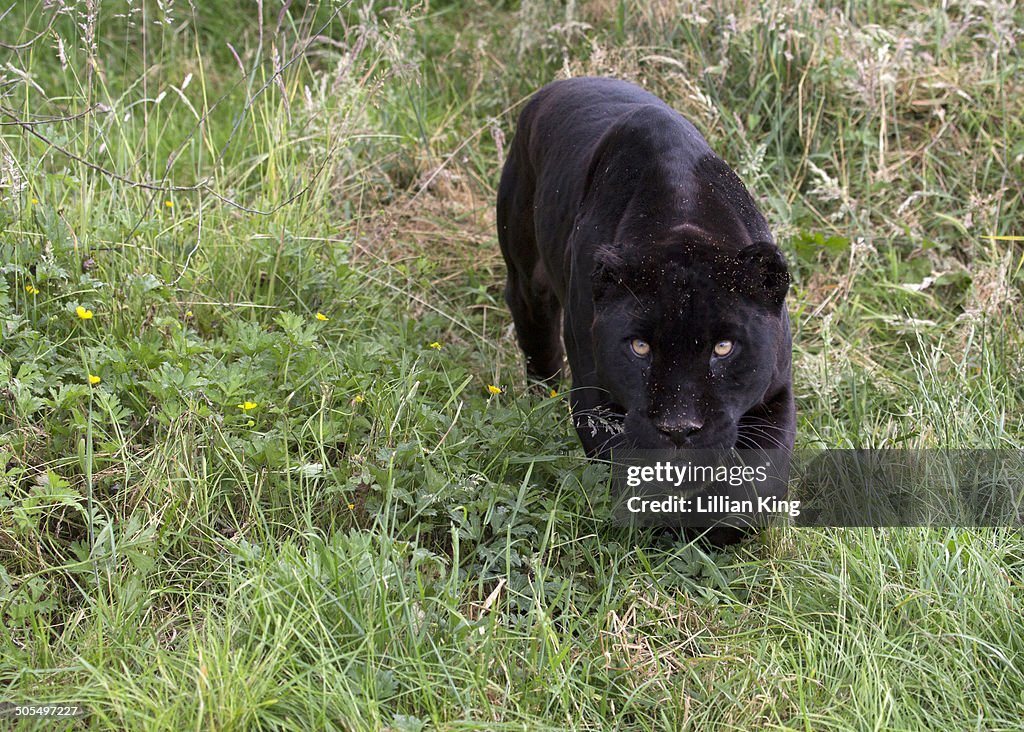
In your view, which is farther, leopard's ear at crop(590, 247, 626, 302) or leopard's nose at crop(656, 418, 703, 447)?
leopard's ear at crop(590, 247, 626, 302)

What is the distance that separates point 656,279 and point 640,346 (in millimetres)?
173

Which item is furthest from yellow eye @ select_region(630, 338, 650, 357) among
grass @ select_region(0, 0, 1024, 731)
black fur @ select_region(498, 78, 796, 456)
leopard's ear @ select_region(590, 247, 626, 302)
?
grass @ select_region(0, 0, 1024, 731)

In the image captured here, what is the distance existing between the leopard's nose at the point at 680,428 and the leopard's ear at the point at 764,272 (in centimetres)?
37

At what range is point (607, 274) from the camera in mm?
2729

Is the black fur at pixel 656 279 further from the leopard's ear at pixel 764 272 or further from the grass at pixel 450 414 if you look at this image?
the grass at pixel 450 414

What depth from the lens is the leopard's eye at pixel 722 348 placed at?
2.64m

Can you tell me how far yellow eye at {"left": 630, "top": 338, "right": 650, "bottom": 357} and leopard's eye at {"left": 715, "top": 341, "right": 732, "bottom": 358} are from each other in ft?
0.56

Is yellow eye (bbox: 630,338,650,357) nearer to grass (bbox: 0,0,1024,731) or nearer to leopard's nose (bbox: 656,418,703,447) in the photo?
leopard's nose (bbox: 656,418,703,447)

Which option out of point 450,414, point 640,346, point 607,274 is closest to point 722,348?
point 640,346

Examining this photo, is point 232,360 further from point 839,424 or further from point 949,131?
point 949,131

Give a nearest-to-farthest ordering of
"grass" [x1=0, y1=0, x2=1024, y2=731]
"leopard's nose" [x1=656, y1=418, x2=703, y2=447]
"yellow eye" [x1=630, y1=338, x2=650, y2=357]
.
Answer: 1. "grass" [x1=0, y1=0, x2=1024, y2=731]
2. "leopard's nose" [x1=656, y1=418, x2=703, y2=447]
3. "yellow eye" [x1=630, y1=338, x2=650, y2=357]

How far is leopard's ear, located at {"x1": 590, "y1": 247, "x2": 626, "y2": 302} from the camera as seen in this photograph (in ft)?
8.85

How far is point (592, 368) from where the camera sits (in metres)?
3.01

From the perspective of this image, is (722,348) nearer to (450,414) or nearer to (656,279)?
(656,279)
